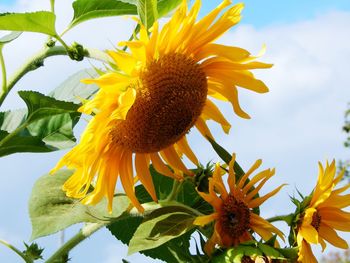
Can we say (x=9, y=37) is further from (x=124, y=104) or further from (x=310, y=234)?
(x=310, y=234)

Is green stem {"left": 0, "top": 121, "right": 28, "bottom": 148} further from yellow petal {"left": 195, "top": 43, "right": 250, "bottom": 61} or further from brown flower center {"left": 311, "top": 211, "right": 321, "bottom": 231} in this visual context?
brown flower center {"left": 311, "top": 211, "right": 321, "bottom": 231}

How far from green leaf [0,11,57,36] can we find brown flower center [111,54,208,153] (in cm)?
16

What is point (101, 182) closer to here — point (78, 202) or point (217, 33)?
point (78, 202)

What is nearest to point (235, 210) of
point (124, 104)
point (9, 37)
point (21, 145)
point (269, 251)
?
point (269, 251)

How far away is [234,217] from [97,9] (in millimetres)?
371

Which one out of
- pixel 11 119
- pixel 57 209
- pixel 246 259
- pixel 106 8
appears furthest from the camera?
pixel 11 119

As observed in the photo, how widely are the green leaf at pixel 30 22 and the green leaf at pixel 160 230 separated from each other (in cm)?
30

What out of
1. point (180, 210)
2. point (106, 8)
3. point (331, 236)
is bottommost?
point (331, 236)

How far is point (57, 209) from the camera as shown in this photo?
39.6 inches

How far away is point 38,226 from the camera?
37.8 inches

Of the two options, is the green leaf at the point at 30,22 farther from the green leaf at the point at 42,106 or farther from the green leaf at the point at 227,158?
the green leaf at the point at 227,158

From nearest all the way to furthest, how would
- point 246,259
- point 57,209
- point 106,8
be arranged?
1. point 246,259
2. point 57,209
3. point 106,8

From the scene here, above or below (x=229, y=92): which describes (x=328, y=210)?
below

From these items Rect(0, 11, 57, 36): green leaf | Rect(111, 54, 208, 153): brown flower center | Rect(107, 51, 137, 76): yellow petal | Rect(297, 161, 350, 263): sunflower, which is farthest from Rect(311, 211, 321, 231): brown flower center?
Rect(0, 11, 57, 36): green leaf
